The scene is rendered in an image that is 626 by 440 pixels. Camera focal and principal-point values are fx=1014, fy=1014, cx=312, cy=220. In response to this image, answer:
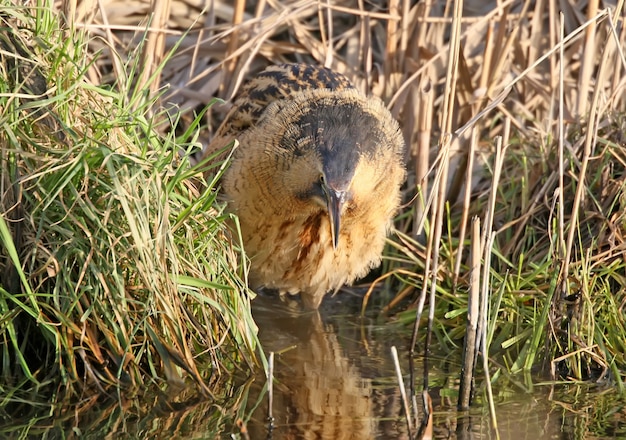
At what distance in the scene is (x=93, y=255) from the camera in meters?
3.30

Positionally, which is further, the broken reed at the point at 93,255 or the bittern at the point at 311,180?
the bittern at the point at 311,180

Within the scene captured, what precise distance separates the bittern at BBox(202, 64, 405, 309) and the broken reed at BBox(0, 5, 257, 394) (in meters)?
0.43

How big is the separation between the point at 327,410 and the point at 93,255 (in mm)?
920

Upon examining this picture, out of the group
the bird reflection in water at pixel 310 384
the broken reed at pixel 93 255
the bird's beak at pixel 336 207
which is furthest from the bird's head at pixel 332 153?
the bird reflection in water at pixel 310 384

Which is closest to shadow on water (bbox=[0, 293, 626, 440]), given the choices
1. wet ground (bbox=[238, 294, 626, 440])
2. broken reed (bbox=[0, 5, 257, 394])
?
wet ground (bbox=[238, 294, 626, 440])

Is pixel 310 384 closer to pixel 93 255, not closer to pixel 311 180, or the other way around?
pixel 311 180

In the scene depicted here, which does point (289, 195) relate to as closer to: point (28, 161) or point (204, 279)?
point (204, 279)

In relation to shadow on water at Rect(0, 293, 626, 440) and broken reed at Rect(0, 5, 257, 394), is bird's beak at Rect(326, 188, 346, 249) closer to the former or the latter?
broken reed at Rect(0, 5, 257, 394)

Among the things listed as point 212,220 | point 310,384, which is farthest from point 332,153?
point 310,384

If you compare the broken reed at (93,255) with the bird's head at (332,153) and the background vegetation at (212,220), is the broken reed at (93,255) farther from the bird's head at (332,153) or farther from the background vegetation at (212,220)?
the bird's head at (332,153)

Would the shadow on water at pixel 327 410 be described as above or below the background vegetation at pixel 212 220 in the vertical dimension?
below

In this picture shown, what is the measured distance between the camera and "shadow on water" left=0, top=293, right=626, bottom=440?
10.1 feet

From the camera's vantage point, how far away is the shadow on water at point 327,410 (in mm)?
3066

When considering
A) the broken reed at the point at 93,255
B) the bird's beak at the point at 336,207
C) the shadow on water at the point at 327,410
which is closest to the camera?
the shadow on water at the point at 327,410
